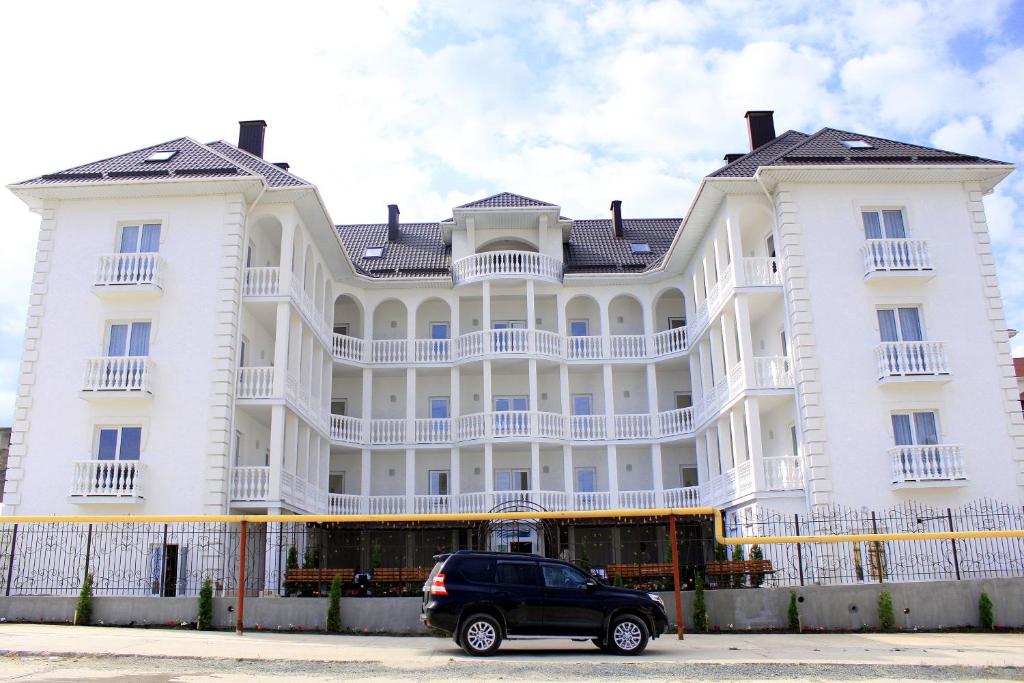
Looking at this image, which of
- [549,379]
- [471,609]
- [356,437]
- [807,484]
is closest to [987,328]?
[807,484]

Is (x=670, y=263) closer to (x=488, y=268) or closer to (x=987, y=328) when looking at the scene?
(x=488, y=268)

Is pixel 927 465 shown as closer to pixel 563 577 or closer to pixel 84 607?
pixel 563 577

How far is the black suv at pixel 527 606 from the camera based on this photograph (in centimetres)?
1335

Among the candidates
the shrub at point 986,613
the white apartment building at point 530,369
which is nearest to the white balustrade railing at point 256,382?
the white apartment building at point 530,369

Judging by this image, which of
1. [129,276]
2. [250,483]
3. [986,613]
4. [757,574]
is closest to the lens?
[986,613]

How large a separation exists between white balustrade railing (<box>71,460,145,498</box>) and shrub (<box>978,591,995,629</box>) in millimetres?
18483

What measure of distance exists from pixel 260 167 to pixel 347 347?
7.84 m

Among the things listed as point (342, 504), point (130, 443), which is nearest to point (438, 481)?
point (342, 504)

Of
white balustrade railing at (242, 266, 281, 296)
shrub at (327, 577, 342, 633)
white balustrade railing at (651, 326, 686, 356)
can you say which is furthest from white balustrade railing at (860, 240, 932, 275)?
white balustrade railing at (242, 266, 281, 296)

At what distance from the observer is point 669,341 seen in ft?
101

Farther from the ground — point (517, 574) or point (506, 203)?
point (506, 203)

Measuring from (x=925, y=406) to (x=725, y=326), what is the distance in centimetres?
587

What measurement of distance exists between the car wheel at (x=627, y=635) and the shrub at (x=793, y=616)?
15.3 ft

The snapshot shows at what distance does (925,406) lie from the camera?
71.9 ft
